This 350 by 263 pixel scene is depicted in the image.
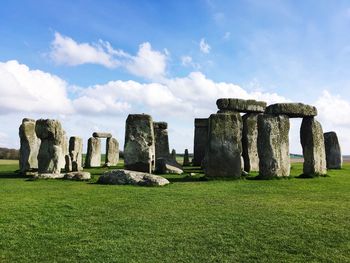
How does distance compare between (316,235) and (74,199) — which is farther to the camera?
(74,199)

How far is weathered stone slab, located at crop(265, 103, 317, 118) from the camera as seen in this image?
1764 centimetres

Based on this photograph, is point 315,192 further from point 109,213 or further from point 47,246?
point 47,246

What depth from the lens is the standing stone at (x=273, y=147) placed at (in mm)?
16844

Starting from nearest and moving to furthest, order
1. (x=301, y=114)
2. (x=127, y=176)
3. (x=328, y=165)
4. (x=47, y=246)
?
(x=47, y=246), (x=127, y=176), (x=301, y=114), (x=328, y=165)

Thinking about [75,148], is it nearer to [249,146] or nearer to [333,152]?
[249,146]

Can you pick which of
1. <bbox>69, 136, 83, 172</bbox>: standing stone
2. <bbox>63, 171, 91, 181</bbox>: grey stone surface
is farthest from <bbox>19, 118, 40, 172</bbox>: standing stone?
<bbox>63, 171, 91, 181</bbox>: grey stone surface

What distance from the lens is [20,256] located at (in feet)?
22.9

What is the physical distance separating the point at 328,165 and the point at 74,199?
18444mm

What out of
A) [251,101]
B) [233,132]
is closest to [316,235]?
[233,132]

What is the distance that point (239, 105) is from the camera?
22.6 meters

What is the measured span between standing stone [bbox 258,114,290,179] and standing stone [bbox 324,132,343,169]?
9047mm

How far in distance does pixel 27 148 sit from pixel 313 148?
45.8ft

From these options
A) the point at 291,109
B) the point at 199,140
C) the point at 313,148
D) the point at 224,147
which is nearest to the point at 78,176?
the point at 224,147

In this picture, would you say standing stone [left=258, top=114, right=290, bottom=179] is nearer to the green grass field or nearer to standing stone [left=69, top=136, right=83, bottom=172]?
the green grass field
